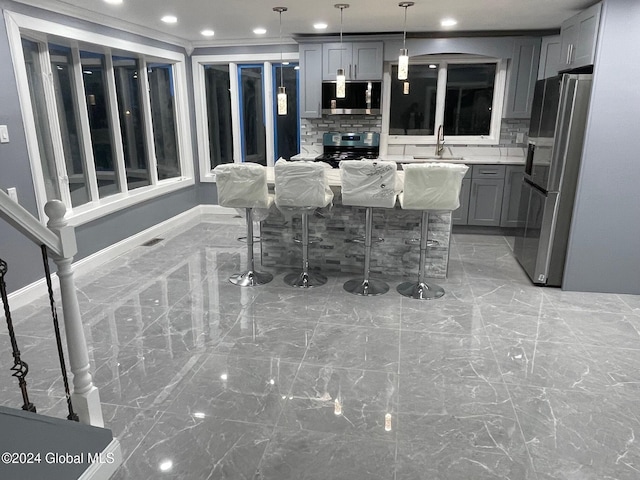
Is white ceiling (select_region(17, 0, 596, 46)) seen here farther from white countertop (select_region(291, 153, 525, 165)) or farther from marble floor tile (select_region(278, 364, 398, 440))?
marble floor tile (select_region(278, 364, 398, 440))

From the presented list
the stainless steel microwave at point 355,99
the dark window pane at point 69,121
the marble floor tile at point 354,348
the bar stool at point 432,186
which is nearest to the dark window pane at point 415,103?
the stainless steel microwave at point 355,99

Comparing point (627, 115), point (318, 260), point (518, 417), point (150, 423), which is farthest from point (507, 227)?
point (150, 423)

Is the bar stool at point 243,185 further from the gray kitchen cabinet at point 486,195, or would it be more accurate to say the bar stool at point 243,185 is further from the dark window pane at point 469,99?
the dark window pane at point 469,99

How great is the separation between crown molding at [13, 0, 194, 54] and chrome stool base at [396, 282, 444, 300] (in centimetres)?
385

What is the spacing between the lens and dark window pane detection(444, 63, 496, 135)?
19.1ft

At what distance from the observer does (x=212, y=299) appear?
3.73 meters

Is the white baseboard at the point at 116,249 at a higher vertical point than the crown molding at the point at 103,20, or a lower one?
lower

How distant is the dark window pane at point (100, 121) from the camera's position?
4617 mm

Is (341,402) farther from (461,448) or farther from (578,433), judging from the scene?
(578,433)

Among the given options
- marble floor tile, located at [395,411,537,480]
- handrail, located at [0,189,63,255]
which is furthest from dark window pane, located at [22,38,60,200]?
marble floor tile, located at [395,411,537,480]

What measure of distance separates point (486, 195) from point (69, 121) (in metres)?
4.75

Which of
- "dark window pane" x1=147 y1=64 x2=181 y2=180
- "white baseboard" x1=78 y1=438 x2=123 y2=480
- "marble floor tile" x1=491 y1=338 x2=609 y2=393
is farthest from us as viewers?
"dark window pane" x1=147 y1=64 x2=181 y2=180

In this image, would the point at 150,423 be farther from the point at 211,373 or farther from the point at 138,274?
the point at 138,274

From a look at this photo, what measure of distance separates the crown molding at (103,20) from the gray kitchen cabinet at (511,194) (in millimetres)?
4546
